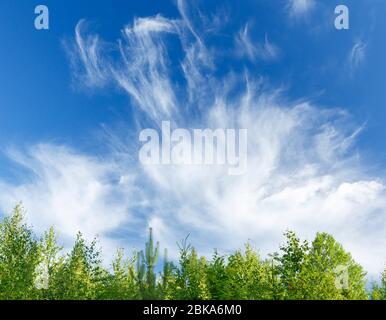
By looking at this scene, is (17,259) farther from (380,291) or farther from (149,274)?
(380,291)

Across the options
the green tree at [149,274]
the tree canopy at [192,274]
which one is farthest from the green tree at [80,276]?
the green tree at [149,274]

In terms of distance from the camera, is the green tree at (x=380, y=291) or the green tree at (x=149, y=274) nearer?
the green tree at (x=149, y=274)

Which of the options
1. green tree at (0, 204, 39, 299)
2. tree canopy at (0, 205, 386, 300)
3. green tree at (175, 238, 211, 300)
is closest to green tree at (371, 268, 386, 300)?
tree canopy at (0, 205, 386, 300)

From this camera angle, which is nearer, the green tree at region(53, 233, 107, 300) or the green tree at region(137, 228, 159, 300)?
the green tree at region(137, 228, 159, 300)

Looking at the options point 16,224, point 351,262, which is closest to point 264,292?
point 351,262

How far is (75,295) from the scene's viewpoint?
35656mm

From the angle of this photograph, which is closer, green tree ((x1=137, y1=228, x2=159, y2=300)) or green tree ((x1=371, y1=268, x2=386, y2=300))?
green tree ((x1=137, y1=228, x2=159, y2=300))

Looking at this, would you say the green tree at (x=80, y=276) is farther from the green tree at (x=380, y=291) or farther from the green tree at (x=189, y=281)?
the green tree at (x=380, y=291)

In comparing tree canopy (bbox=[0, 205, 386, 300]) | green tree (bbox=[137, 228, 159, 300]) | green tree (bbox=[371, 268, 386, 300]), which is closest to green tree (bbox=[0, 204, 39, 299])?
tree canopy (bbox=[0, 205, 386, 300])

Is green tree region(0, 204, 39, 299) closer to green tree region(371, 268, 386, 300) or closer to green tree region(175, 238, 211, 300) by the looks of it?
green tree region(175, 238, 211, 300)

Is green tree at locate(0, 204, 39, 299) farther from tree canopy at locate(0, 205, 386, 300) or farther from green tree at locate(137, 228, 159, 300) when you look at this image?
green tree at locate(137, 228, 159, 300)
